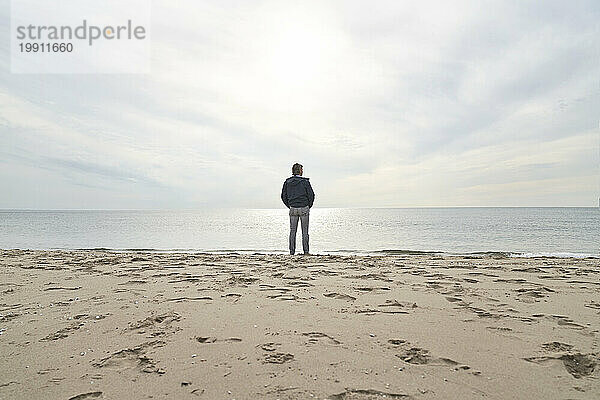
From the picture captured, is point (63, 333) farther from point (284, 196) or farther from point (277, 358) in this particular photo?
point (284, 196)

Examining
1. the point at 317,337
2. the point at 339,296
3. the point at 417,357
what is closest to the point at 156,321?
the point at 317,337

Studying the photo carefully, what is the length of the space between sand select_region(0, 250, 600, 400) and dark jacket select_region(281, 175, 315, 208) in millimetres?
4298

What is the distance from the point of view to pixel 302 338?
3.03m

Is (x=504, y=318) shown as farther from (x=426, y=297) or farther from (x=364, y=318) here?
(x=364, y=318)

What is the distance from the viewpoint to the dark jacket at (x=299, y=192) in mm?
9672

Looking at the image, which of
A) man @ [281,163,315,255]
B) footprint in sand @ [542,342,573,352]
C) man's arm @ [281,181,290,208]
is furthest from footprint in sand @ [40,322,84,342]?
man's arm @ [281,181,290,208]

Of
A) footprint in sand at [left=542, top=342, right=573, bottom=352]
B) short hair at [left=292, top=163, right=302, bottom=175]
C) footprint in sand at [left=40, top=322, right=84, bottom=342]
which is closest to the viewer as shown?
footprint in sand at [left=542, top=342, right=573, bottom=352]

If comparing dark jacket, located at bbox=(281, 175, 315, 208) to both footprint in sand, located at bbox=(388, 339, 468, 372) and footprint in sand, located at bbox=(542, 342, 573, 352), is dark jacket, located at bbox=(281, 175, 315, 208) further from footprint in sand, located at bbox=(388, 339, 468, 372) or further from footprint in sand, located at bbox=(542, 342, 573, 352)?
footprint in sand, located at bbox=(542, 342, 573, 352)

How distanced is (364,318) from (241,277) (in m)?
2.76

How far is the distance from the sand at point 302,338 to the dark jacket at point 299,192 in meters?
4.30

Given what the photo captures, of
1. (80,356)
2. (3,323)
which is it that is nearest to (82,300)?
(3,323)

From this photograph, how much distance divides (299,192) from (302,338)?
6789 millimetres

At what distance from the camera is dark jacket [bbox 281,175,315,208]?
9.67m

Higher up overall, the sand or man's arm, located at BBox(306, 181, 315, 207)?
man's arm, located at BBox(306, 181, 315, 207)
